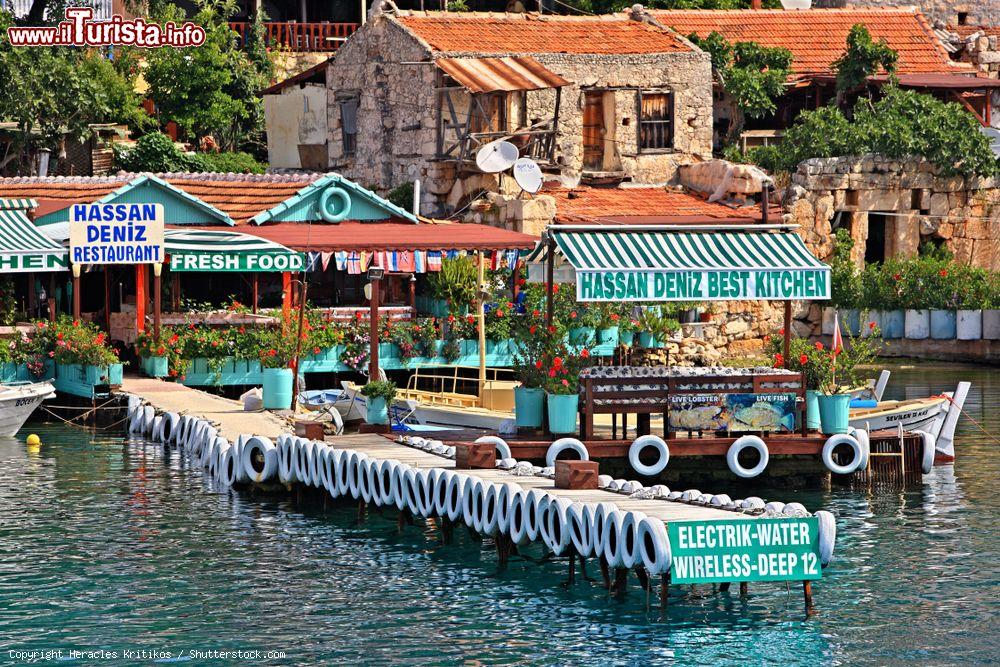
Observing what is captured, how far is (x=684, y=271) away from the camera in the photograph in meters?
24.9

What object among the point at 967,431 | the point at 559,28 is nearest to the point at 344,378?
the point at 967,431

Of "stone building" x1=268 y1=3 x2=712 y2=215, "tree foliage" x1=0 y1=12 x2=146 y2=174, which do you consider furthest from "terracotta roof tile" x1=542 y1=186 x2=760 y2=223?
"tree foliage" x1=0 y1=12 x2=146 y2=174

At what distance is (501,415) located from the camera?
28.4 m

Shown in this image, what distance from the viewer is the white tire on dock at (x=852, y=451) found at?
82.3 ft

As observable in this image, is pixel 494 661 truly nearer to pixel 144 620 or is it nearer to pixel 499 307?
pixel 144 620

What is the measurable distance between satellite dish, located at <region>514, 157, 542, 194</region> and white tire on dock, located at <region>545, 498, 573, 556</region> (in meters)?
22.6

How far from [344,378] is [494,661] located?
1936 cm

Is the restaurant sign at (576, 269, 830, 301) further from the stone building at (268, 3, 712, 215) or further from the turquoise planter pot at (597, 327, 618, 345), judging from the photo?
the stone building at (268, 3, 712, 215)

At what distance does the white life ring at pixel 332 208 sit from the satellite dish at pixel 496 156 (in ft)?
13.9

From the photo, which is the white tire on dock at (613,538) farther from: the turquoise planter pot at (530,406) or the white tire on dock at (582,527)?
the turquoise planter pot at (530,406)

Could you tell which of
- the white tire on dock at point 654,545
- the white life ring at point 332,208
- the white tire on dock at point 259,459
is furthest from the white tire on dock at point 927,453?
the white life ring at point 332,208

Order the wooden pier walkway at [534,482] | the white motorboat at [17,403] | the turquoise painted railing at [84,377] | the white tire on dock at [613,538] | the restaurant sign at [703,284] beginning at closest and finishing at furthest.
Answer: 1. the white tire on dock at [613,538]
2. the wooden pier walkway at [534,482]
3. the restaurant sign at [703,284]
4. the white motorboat at [17,403]
5. the turquoise painted railing at [84,377]

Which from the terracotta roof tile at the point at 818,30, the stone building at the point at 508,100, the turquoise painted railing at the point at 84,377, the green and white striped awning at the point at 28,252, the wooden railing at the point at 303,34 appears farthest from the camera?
the wooden railing at the point at 303,34

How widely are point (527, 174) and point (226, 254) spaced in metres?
9.37
